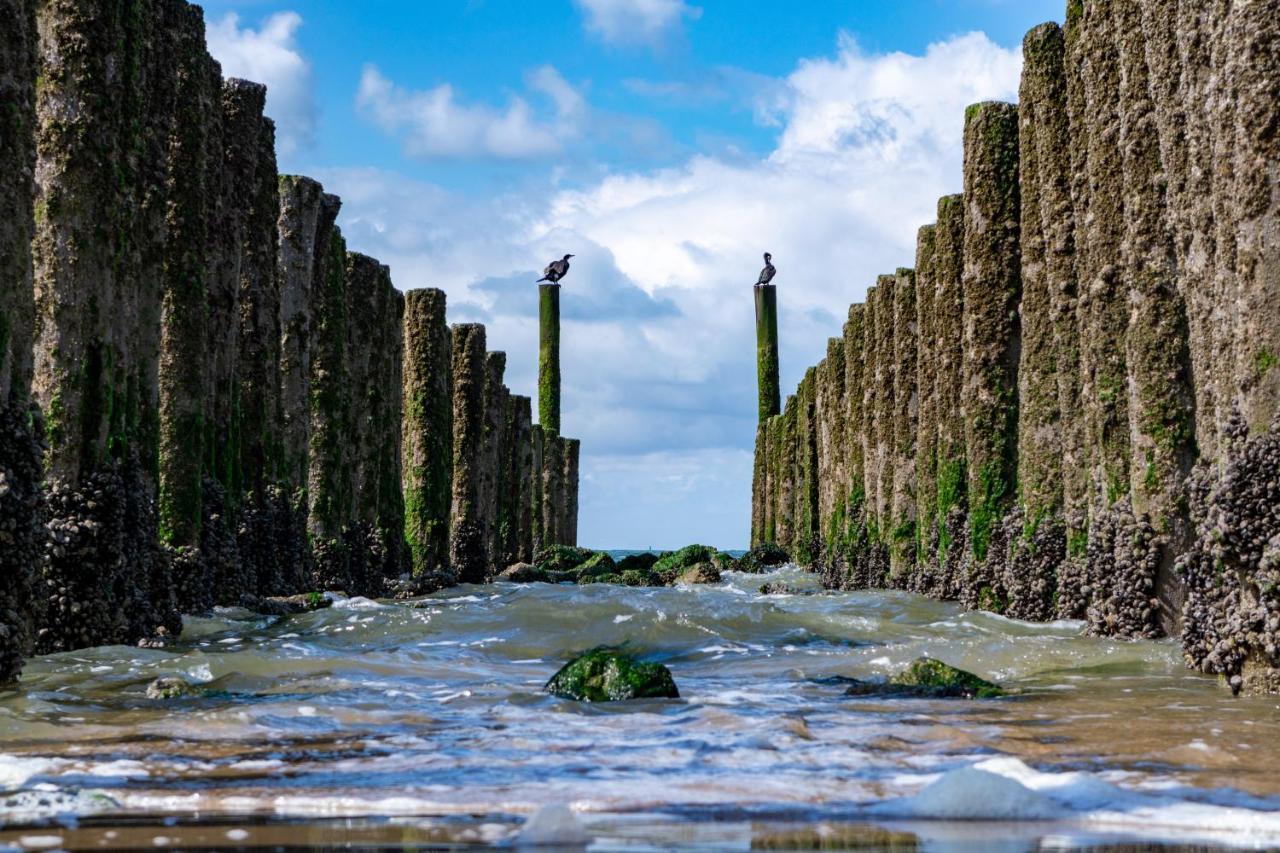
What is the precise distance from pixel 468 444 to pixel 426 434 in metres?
2.74

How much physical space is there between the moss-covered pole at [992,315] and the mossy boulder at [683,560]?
52.7 feet

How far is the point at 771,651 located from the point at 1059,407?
2665mm

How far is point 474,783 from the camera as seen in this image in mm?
4781

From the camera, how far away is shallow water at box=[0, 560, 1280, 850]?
13.1 ft

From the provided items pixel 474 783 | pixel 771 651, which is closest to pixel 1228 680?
pixel 474 783

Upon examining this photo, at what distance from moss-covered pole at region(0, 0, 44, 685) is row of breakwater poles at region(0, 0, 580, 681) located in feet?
0.04

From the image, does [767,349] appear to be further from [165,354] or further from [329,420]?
[165,354]

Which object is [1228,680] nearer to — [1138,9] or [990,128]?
[1138,9]

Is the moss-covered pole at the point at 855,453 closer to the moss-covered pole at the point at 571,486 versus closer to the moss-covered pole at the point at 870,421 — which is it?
the moss-covered pole at the point at 870,421

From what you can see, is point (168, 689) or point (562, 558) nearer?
point (168, 689)

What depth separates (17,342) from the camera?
7.65 metres

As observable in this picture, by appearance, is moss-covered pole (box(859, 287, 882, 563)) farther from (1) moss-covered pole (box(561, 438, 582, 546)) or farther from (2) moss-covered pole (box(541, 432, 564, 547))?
(1) moss-covered pole (box(561, 438, 582, 546))

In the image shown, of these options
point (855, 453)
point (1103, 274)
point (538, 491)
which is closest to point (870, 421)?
point (855, 453)

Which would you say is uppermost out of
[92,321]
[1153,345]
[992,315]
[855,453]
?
[992,315]
